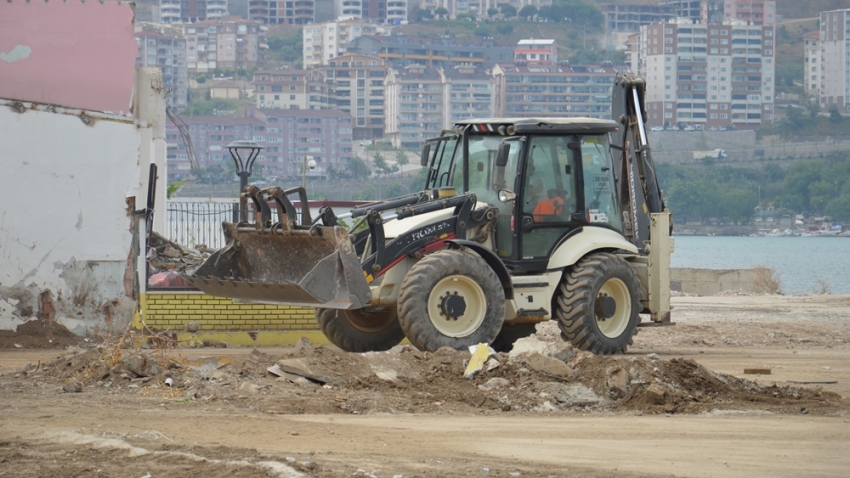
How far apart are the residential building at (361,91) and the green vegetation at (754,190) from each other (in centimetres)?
6846

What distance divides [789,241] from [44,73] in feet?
356

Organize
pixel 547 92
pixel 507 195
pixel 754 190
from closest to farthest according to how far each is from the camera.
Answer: pixel 507 195
pixel 754 190
pixel 547 92

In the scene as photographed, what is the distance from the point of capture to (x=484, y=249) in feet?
43.4

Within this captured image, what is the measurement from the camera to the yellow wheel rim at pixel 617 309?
14327mm

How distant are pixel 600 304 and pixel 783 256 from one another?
83366mm

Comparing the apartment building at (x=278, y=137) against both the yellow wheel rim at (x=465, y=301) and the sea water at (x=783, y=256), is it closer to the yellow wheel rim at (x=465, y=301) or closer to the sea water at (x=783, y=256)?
the sea water at (x=783, y=256)

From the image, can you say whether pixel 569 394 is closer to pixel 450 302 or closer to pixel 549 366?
pixel 549 366

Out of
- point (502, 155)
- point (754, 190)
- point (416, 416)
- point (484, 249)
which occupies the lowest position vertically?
point (754, 190)

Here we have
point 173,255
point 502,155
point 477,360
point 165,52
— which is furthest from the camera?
point 165,52

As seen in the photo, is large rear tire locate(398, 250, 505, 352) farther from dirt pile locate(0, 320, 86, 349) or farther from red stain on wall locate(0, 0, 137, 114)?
red stain on wall locate(0, 0, 137, 114)

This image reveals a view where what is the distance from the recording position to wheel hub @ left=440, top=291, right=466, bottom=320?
12859mm

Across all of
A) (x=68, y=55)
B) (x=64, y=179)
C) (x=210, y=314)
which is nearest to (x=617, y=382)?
(x=210, y=314)

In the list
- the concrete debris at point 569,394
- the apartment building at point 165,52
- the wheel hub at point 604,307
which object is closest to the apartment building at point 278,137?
the apartment building at point 165,52

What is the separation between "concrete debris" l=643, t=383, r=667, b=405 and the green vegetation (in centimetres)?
10506
